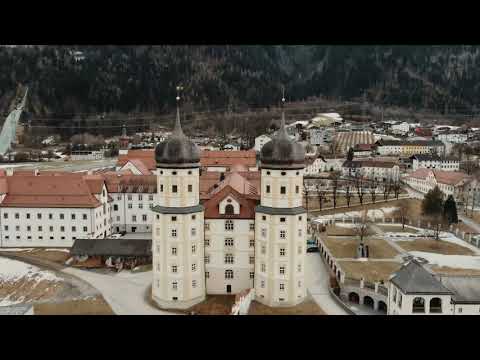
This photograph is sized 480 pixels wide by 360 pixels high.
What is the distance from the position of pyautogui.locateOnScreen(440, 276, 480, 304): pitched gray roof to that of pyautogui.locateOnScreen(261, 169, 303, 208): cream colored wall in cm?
835

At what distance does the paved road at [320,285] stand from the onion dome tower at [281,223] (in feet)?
4.76

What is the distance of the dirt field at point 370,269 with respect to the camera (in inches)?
1077

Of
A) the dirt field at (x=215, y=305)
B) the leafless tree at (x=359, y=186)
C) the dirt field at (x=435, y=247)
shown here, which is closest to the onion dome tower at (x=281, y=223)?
the dirt field at (x=215, y=305)

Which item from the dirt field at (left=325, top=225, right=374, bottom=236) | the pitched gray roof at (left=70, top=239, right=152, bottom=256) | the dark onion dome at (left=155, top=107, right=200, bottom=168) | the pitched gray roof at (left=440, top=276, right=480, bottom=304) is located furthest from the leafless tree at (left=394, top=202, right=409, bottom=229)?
the dark onion dome at (left=155, top=107, right=200, bottom=168)

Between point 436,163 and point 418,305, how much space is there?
57923 mm

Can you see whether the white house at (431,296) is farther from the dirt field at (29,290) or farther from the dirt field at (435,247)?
the dirt field at (29,290)

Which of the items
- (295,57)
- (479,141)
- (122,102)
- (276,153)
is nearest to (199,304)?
(276,153)

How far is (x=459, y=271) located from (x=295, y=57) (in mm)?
170778

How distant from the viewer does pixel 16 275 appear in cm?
2839

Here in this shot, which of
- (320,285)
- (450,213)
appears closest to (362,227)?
(320,285)

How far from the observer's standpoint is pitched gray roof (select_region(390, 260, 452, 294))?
2114cm

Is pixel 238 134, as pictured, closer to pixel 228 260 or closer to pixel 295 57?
pixel 295 57
